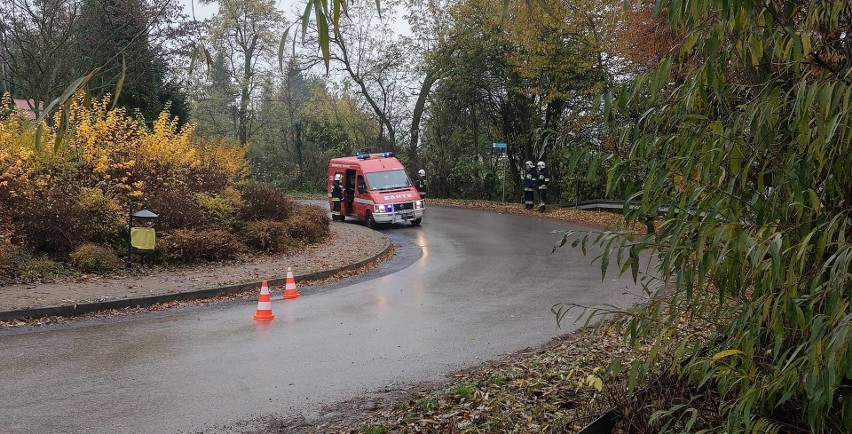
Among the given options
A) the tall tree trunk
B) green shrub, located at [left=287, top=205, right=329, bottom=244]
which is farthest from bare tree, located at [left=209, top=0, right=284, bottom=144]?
green shrub, located at [left=287, top=205, right=329, bottom=244]

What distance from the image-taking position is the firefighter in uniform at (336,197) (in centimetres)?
2547

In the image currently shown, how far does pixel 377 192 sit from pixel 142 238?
11.2 m

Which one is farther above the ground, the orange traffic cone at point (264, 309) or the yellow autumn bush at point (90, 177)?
the yellow autumn bush at point (90, 177)

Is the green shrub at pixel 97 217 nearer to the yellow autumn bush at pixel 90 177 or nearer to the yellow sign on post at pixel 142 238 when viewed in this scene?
the yellow autumn bush at pixel 90 177

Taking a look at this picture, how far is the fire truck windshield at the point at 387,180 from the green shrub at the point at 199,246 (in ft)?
29.5

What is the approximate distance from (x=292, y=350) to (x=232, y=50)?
40.5 metres

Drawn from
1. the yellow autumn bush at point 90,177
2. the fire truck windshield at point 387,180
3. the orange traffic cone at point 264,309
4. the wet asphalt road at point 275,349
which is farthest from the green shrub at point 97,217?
the fire truck windshield at point 387,180

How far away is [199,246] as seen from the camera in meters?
14.9

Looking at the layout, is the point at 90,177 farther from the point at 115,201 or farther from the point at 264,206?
the point at 264,206

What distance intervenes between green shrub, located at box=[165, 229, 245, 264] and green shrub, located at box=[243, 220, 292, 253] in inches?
38.5

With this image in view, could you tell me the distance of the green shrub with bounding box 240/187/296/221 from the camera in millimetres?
18422

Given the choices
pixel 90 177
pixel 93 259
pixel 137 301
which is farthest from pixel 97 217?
pixel 137 301

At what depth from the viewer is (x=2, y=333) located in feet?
30.5

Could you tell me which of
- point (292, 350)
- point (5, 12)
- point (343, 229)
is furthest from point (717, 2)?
point (5, 12)
